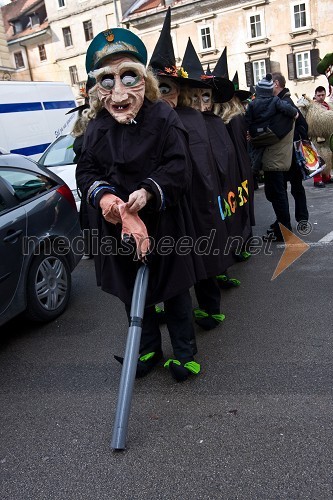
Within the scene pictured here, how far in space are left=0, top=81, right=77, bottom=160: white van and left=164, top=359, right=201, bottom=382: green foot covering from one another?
7526 mm

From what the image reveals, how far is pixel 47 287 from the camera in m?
4.29

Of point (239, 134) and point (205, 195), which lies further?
point (239, 134)

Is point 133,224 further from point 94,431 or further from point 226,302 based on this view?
point 226,302

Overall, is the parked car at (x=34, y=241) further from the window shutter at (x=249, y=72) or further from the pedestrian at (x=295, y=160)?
the window shutter at (x=249, y=72)

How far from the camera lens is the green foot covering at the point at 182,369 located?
2993mm

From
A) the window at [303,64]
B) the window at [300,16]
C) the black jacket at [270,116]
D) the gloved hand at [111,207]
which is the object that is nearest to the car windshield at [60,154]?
the black jacket at [270,116]

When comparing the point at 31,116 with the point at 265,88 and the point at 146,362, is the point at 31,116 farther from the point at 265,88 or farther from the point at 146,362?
the point at 146,362

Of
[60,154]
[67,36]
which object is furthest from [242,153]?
[67,36]

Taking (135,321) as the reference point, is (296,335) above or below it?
below

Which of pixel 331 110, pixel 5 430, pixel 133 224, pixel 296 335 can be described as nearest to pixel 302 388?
pixel 296 335

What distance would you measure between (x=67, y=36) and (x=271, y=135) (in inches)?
1662

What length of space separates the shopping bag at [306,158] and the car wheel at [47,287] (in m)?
3.02

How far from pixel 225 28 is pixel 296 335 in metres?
34.4

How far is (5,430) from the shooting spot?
109 inches
